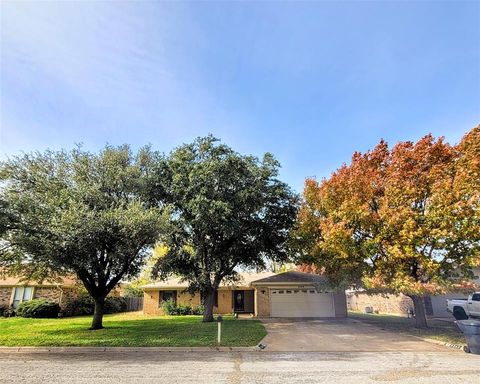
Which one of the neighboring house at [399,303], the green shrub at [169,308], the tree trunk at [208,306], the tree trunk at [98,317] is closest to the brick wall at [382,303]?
the neighboring house at [399,303]

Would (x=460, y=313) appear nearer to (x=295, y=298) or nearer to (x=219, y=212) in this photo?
(x=295, y=298)

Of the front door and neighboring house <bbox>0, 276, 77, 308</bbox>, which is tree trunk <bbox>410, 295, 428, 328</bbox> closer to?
the front door

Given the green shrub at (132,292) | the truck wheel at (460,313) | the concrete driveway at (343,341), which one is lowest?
the concrete driveway at (343,341)

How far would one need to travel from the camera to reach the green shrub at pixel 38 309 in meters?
26.0

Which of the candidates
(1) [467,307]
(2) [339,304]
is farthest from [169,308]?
(1) [467,307]

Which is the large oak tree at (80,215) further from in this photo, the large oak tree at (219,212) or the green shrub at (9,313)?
the green shrub at (9,313)

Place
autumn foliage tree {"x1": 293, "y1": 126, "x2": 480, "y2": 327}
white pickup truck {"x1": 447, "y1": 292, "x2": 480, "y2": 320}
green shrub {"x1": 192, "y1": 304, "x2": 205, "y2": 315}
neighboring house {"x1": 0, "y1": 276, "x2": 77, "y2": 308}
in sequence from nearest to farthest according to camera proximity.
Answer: autumn foliage tree {"x1": 293, "y1": 126, "x2": 480, "y2": 327} < white pickup truck {"x1": 447, "y1": 292, "x2": 480, "y2": 320} < green shrub {"x1": 192, "y1": 304, "x2": 205, "y2": 315} < neighboring house {"x1": 0, "y1": 276, "x2": 77, "y2": 308}

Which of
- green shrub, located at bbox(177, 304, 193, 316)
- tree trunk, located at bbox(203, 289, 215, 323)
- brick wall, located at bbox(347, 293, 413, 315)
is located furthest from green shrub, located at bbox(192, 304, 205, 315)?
brick wall, located at bbox(347, 293, 413, 315)

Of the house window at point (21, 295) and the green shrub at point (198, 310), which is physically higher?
the house window at point (21, 295)

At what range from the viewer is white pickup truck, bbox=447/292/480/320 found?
19594mm

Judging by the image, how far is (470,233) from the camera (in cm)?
1412

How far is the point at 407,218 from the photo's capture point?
1499 centimetres

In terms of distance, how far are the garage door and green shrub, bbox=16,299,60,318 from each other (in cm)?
1758

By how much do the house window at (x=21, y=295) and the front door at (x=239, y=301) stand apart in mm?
17862
